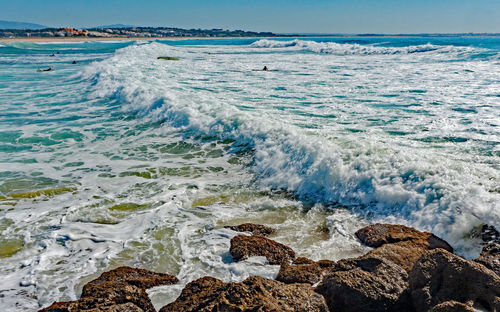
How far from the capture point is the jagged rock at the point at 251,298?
2.62 metres

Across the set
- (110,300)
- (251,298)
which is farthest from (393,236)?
(110,300)

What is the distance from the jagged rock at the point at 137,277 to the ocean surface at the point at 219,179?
0.12 meters

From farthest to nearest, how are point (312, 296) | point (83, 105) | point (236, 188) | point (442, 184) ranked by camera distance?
point (83, 105) → point (236, 188) → point (442, 184) → point (312, 296)

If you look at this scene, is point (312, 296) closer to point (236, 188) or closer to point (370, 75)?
point (236, 188)

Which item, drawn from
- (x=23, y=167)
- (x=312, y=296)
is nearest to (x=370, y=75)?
(x=23, y=167)

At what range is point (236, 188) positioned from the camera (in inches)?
254

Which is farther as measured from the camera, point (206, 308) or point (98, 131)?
point (98, 131)

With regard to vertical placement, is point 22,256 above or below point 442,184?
below

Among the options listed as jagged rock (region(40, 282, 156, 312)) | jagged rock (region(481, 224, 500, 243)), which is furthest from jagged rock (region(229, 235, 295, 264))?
jagged rock (region(481, 224, 500, 243))

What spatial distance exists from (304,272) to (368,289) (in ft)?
2.55

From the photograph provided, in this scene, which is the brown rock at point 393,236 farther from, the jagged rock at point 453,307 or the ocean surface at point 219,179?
the jagged rock at point 453,307

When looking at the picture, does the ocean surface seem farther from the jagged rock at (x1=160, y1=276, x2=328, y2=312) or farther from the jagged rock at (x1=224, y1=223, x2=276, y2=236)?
the jagged rock at (x1=160, y1=276, x2=328, y2=312)

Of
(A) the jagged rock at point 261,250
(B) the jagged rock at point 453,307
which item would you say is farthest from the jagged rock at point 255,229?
(B) the jagged rock at point 453,307

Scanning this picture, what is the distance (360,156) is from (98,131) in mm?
7418
